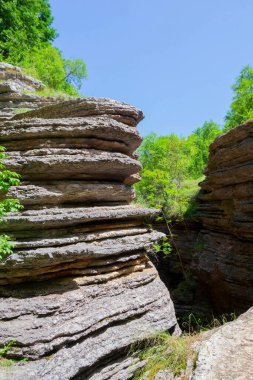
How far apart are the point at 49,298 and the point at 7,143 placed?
17.0 ft

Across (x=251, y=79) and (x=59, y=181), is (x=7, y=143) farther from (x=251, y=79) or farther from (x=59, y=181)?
(x=251, y=79)

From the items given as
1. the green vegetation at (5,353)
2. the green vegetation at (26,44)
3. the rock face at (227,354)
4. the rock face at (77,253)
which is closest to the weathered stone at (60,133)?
the rock face at (77,253)

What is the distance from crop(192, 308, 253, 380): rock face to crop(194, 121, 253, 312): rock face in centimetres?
822

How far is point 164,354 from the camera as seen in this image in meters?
7.04

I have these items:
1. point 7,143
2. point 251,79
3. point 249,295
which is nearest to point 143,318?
point 7,143

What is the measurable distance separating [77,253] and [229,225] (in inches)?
431

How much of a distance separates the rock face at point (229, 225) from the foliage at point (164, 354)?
8225 mm

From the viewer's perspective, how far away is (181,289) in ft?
62.7

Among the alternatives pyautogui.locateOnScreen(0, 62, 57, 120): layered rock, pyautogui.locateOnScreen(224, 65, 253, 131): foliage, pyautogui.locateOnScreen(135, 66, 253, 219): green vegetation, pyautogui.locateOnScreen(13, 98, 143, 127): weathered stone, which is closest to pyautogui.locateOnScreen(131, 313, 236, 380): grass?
pyautogui.locateOnScreen(13, 98, 143, 127): weathered stone

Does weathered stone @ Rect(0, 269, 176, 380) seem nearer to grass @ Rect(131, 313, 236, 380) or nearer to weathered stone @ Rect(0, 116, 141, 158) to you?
grass @ Rect(131, 313, 236, 380)

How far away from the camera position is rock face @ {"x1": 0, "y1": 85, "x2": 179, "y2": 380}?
6727 mm

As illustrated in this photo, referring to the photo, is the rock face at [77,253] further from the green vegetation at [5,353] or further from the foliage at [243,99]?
the foliage at [243,99]

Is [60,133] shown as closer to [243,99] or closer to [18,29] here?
[18,29]

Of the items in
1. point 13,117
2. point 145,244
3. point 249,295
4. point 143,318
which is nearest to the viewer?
point 143,318
